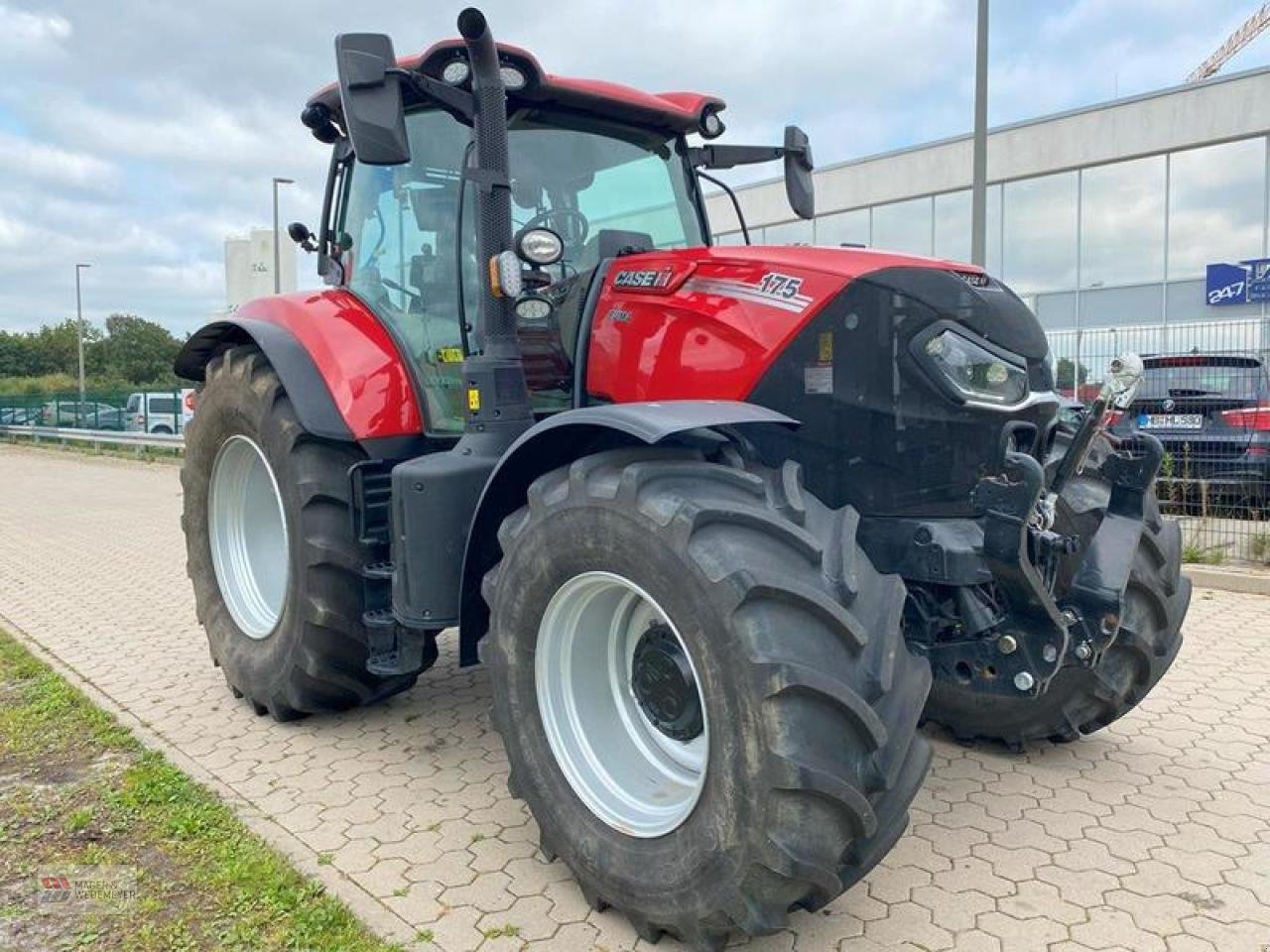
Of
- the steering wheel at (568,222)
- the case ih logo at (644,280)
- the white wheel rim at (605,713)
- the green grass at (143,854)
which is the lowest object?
the green grass at (143,854)

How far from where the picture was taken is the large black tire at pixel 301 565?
4.02m

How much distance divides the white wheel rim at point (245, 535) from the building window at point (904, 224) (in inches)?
670

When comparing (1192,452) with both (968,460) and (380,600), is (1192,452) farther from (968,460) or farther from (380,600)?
(380,600)

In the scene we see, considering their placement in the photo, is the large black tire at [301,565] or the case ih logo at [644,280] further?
the large black tire at [301,565]

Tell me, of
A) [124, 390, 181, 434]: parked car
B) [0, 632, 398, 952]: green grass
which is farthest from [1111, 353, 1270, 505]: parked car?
[124, 390, 181, 434]: parked car

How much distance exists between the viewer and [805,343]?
10.2 ft

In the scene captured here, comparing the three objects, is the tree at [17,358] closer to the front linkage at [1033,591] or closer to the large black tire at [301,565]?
the large black tire at [301,565]

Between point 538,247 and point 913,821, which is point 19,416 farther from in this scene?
point 913,821

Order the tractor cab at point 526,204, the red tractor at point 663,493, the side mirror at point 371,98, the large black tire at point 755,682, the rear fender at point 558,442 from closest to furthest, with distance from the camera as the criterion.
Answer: the large black tire at point 755,682
the red tractor at point 663,493
the rear fender at point 558,442
the side mirror at point 371,98
the tractor cab at point 526,204

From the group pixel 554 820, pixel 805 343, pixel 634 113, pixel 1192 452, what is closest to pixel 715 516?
pixel 805 343

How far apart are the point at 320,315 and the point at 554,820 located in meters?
2.43

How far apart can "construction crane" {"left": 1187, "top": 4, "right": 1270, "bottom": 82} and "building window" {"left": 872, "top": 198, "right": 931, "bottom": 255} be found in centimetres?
1646

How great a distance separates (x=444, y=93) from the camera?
3535 millimetres

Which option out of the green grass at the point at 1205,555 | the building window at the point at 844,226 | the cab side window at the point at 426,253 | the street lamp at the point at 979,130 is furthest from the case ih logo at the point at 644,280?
the building window at the point at 844,226
